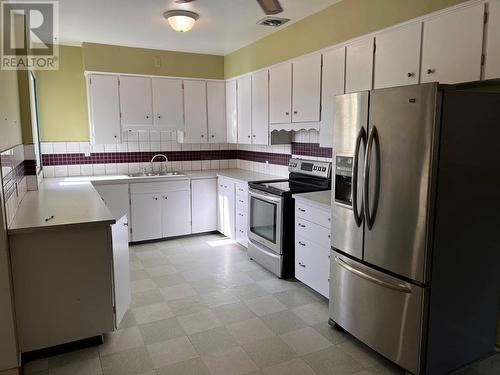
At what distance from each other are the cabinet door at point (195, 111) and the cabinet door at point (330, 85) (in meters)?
2.42

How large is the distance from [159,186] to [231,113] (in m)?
1.53

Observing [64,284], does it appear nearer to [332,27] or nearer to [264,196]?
[264,196]

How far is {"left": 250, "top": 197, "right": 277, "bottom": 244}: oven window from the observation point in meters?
3.93

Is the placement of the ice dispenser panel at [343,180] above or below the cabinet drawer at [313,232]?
above

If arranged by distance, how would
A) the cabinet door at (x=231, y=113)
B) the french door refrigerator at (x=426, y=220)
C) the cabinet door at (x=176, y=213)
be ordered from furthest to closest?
the cabinet door at (x=231, y=113) → the cabinet door at (x=176, y=213) → the french door refrigerator at (x=426, y=220)

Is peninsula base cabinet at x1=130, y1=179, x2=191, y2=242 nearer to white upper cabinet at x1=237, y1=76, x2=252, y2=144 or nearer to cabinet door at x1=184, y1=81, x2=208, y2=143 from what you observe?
cabinet door at x1=184, y1=81, x2=208, y2=143

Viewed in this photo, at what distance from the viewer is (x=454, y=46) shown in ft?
7.89

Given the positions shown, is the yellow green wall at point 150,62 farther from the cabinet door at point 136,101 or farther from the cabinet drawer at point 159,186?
the cabinet drawer at point 159,186

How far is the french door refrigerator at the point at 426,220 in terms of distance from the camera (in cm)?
213

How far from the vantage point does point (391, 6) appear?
286 centimetres

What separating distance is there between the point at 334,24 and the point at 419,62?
111 centimetres

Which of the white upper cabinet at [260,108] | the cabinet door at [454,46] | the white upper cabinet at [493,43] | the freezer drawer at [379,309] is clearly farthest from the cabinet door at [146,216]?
the white upper cabinet at [493,43]

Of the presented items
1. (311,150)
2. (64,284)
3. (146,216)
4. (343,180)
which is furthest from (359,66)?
(146,216)

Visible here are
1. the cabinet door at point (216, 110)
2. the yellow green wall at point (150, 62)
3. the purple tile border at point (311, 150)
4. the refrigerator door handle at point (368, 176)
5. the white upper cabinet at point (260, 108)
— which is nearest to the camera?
the refrigerator door handle at point (368, 176)
